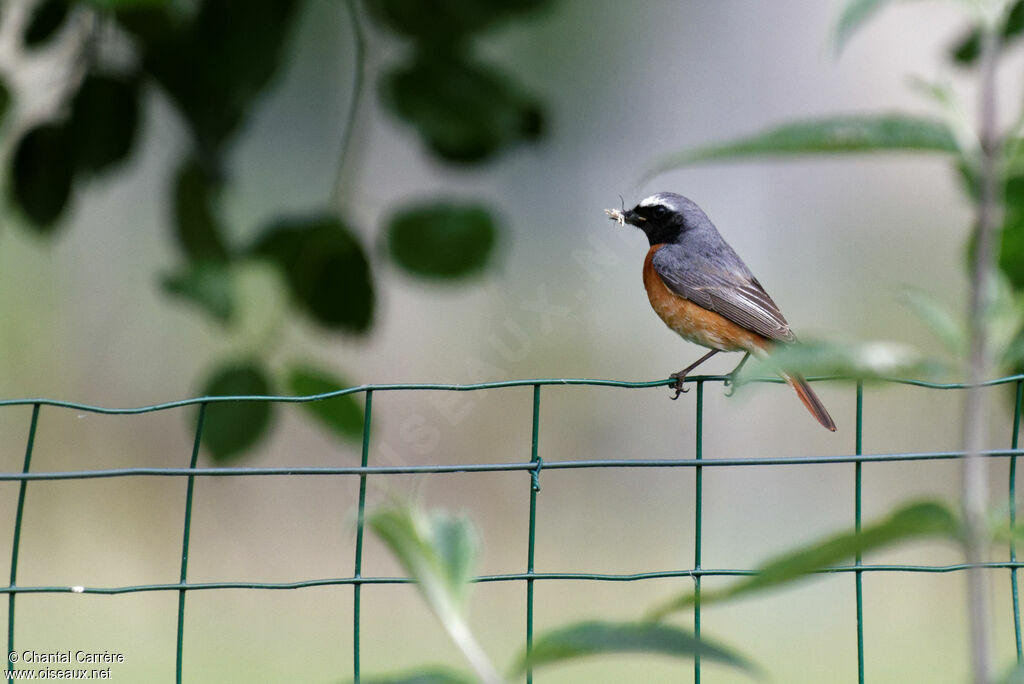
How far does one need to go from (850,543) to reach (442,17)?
2.77 feet

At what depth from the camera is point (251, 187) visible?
1545 millimetres

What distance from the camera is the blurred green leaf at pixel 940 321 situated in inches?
13.0

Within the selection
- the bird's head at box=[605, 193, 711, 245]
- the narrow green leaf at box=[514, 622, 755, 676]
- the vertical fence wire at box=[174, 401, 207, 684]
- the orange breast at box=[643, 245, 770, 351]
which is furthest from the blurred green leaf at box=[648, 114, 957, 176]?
the bird's head at box=[605, 193, 711, 245]

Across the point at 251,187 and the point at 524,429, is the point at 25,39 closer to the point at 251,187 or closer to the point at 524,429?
the point at 251,187

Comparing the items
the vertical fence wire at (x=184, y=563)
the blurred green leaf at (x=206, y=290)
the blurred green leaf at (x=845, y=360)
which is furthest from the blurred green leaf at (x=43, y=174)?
Answer: the blurred green leaf at (x=845, y=360)

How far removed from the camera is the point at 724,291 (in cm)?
155

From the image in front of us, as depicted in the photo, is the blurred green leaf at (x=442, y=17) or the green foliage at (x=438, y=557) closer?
the green foliage at (x=438, y=557)

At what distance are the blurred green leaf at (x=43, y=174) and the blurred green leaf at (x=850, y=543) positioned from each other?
2.90 feet

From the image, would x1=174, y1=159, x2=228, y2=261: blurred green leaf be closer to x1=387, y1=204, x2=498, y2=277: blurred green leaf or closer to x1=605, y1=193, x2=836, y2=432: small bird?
x1=387, y1=204, x2=498, y2=277: blurred green leaf

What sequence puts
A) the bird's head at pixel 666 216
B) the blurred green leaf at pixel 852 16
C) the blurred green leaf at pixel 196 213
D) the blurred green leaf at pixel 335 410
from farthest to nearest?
the bird's head at pixel 666 216 → the blurred green leaf at pixel 196 213 → the blurred green leaf at pixel 335 410 → the blurred green leaf at pixel 852 16

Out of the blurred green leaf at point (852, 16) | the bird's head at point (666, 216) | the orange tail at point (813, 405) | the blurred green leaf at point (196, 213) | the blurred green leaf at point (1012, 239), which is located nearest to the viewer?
the blurred green leaf at point (852, 16)

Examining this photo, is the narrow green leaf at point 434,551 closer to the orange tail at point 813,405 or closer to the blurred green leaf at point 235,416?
the blurred green leaf at point 235,416

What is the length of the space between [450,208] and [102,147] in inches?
12.5

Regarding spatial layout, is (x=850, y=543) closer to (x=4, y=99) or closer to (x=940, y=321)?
(x=940, y=321)
